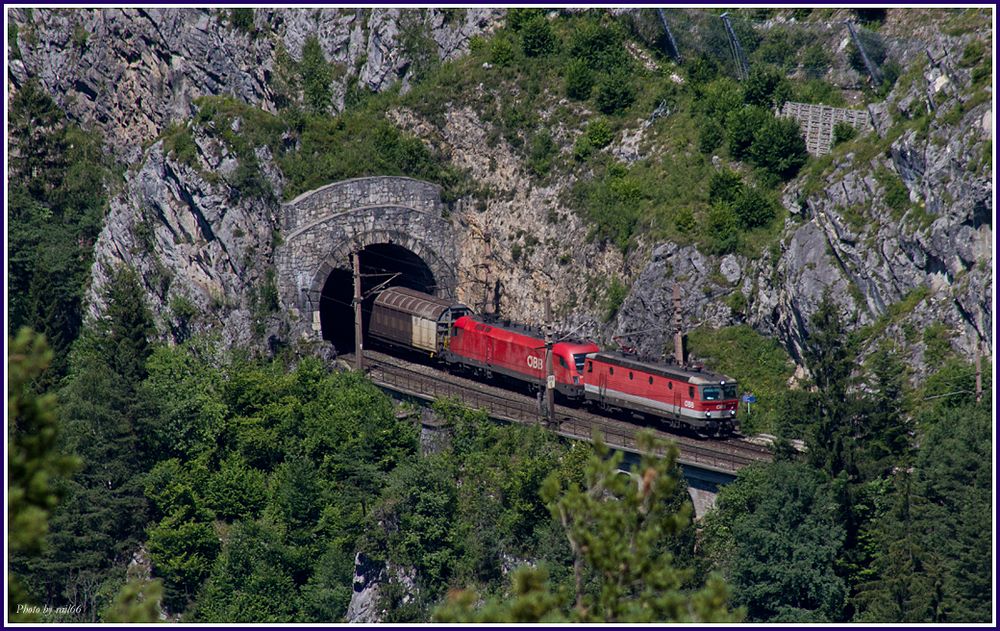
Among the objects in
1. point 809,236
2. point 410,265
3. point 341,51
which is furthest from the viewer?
point 341,51

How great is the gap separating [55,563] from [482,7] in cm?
4251

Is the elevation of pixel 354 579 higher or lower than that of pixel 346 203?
lower

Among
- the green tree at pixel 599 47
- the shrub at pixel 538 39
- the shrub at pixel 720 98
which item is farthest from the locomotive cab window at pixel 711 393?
the shrub at pixel 538 39

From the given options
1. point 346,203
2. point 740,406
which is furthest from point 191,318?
point 740,406

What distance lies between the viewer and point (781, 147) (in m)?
88.9

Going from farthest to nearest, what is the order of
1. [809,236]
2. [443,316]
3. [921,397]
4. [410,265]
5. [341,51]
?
[341,51], [410,265], [443,316], [809,236], [921,397]

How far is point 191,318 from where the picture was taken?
9456cm

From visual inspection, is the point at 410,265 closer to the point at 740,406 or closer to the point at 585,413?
the point at 585,413

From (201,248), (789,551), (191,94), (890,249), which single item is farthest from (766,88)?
(191,94)

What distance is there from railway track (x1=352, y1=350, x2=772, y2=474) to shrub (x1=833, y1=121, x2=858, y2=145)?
61.2ft

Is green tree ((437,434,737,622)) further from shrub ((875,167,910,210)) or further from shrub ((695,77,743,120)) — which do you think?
shrub ((695,77,743,120))

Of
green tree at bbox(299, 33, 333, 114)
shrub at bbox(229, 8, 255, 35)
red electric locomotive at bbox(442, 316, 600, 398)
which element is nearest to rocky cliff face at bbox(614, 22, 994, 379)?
red electric locomotive at bbox(442, 316, 600, 398)

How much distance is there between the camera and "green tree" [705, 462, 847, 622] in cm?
7219

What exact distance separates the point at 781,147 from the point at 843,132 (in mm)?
3421
